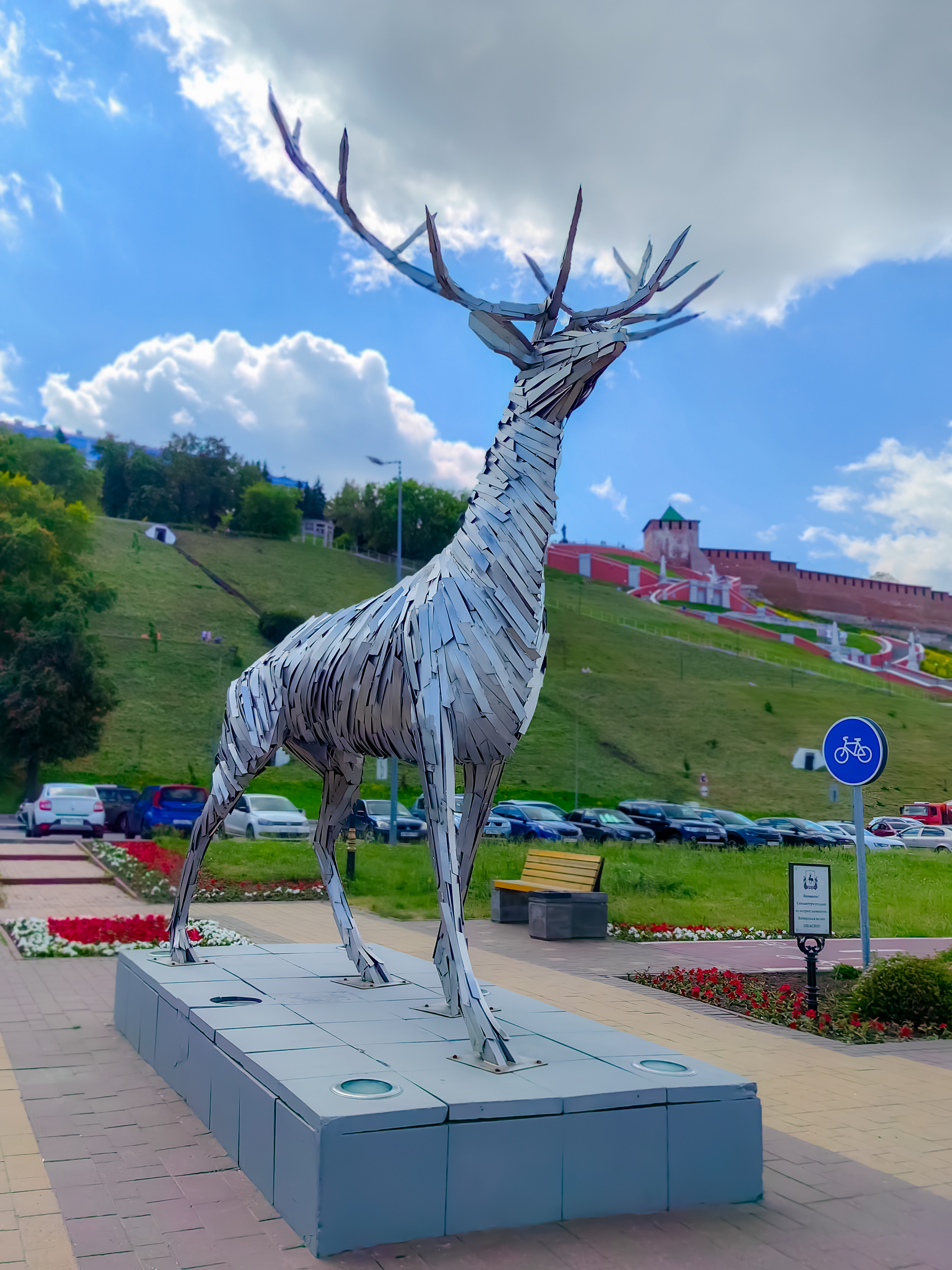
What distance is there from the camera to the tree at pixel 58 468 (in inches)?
2041

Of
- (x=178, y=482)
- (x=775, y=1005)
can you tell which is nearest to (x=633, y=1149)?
(x=775, y=1005)

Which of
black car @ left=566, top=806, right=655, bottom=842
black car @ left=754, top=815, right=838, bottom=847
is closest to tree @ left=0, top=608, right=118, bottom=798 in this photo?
black car @ left=566, top=806, right=655, bottom=842

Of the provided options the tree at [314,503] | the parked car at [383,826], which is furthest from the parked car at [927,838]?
the tree at [314,503]

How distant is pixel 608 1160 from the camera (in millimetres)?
4008

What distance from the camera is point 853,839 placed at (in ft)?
93.5

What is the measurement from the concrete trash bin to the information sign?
3.96 metres

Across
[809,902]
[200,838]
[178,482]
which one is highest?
[178,482]

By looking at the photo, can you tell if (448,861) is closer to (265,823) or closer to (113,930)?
(113,930)

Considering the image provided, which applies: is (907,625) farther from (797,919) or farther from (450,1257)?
(450,1257)

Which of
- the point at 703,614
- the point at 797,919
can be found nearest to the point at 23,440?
the point at 703,614

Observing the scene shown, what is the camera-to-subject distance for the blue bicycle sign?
8922 mm

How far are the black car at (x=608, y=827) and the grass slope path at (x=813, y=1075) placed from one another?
16.6 metres

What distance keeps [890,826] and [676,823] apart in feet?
28.9

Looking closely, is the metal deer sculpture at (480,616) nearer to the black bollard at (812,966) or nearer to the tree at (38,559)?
the black bollard at (812,966)
